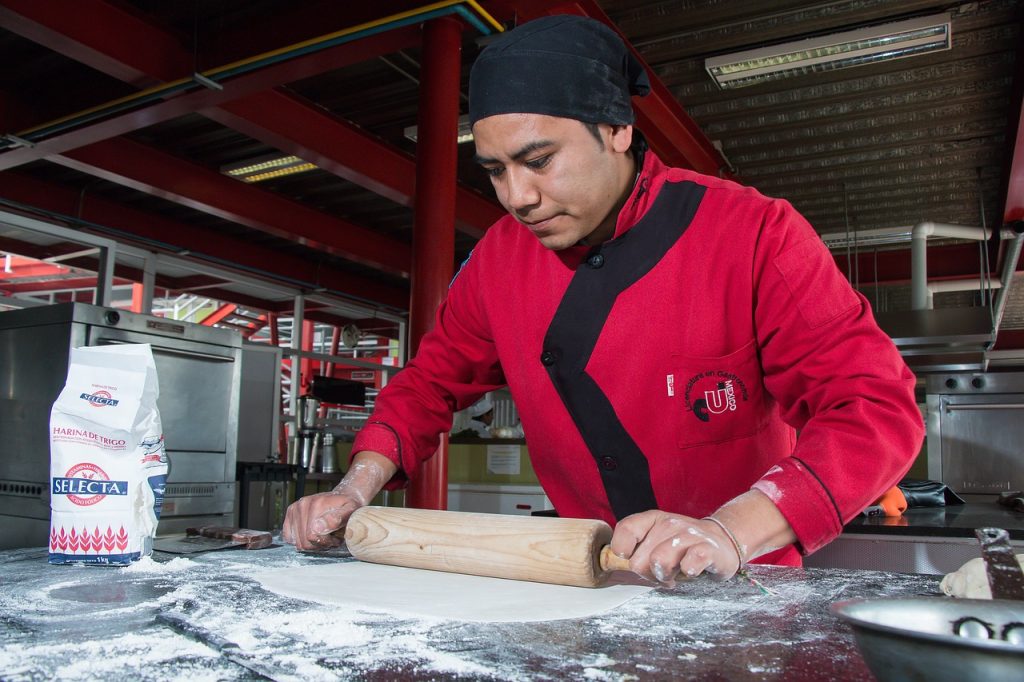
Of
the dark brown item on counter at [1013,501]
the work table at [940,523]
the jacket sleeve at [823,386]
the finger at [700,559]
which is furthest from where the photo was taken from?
the dark brown item on counter at [1013,501]

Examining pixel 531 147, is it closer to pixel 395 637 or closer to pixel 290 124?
pixel 395 637

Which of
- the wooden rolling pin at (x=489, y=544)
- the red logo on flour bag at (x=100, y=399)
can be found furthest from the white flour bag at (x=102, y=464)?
the wooden rolling pin at (x=489, y=544)

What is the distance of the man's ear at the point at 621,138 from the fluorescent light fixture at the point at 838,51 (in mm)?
3595

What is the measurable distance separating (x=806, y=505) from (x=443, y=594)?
0.47 metres

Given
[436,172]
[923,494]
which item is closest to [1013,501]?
[923,494]

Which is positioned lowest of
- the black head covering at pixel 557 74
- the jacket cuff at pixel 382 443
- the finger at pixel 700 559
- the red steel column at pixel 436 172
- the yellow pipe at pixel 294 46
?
the finger at pixel 700 559

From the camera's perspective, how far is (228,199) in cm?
682

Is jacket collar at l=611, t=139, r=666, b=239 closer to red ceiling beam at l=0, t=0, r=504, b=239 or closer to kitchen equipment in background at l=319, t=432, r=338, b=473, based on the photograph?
red ceiling beam at l=0, t=0, r=504, b=239

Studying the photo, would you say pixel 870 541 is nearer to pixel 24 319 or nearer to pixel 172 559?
pixel 172 559

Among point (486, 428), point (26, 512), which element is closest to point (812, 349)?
point (26, 512)

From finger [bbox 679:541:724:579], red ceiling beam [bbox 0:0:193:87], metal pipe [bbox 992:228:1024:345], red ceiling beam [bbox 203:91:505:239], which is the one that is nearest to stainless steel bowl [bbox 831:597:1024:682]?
finger [bbox 679:541:724:579]

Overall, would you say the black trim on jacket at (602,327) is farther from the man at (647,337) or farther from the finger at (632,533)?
the finger at (632,533)

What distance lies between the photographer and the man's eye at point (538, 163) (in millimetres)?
1208

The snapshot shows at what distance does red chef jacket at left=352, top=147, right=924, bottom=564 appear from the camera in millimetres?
1061
